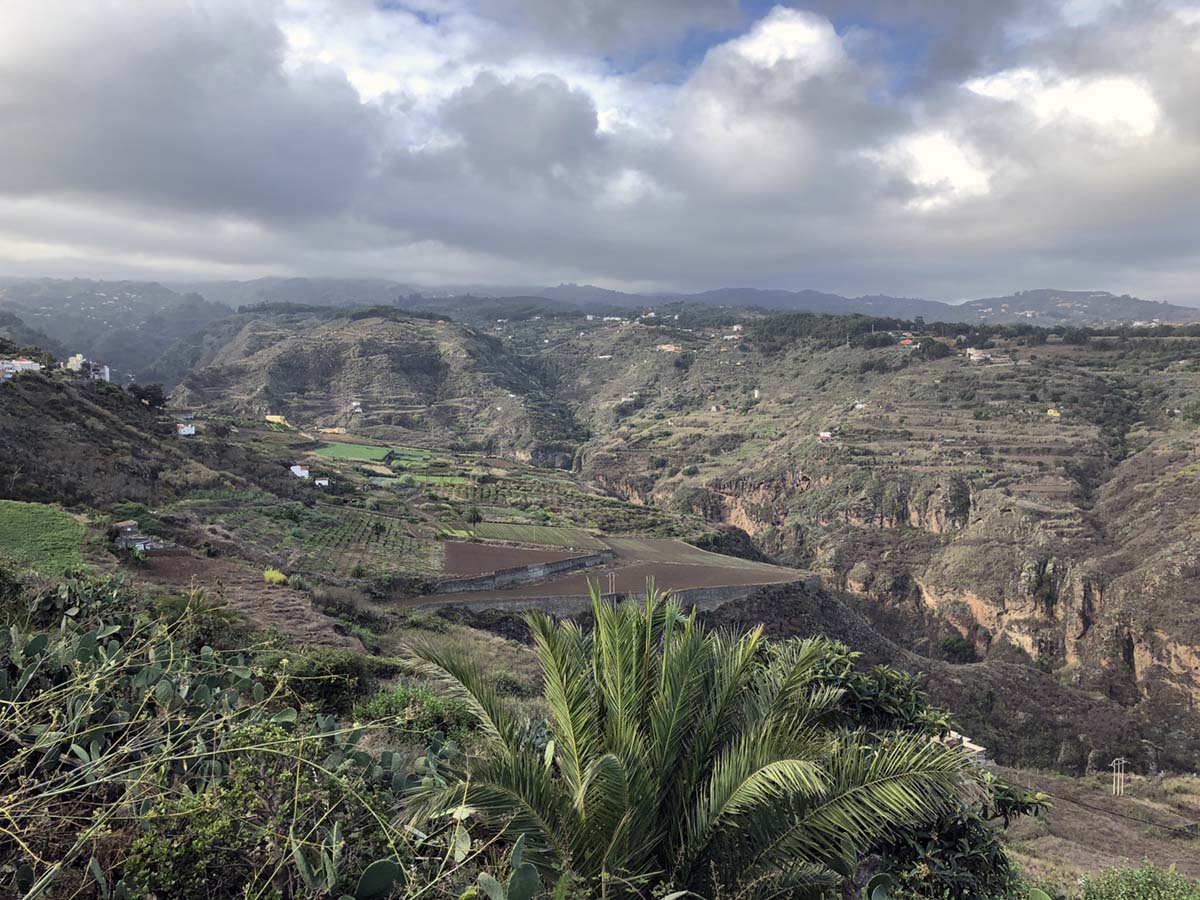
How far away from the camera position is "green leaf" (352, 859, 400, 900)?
2527mm

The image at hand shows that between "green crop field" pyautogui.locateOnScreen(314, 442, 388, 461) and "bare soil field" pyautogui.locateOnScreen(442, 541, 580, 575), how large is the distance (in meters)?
31.8

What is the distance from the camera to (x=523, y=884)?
234cm

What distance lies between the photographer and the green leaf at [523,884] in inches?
92.2

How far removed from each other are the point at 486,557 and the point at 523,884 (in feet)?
108

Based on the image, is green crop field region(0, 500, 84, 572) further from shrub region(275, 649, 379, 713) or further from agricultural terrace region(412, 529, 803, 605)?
agricultural terrace region(412, 529, 803, 605)

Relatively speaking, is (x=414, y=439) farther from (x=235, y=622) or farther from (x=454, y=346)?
(x=235, y=622)

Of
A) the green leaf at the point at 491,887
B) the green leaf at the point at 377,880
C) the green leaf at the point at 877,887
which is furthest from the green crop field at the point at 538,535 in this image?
the green leaf at the point at 491,887

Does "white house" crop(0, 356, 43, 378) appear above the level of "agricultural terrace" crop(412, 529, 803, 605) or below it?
above

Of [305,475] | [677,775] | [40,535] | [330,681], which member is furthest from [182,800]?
[305,475]

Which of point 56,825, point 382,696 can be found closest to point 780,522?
point 382,696

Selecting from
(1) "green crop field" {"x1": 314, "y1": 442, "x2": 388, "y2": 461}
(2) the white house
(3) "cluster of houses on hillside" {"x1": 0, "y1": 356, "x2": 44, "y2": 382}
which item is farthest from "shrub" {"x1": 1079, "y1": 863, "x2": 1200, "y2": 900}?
(1) "green crop field" {"x1": 314, "y1": 442, "x2": 388, "y2": 461}

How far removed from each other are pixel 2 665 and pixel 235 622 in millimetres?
7017

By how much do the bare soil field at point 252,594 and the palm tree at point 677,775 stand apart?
8.96 m

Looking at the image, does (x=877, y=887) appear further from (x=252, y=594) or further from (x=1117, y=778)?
(x=1117, y=778)
